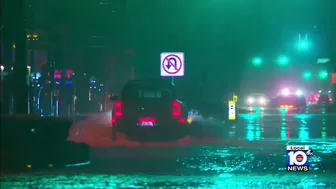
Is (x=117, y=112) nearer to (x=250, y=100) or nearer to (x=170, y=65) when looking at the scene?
(x=170, y=65)

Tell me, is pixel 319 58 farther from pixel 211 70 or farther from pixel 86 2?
pixel 86 2

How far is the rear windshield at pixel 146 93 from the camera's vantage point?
19.9 metres

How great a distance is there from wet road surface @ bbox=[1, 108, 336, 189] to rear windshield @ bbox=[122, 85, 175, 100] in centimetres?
137

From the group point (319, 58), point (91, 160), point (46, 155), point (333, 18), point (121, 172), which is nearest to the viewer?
point (121, 172)

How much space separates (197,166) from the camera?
13438 mm

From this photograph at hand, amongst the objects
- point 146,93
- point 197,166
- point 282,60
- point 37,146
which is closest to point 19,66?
point 37,146

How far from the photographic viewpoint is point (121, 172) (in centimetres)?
1251

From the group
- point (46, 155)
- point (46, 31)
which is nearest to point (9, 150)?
point (46, 155)

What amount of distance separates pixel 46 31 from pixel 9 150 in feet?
70.4

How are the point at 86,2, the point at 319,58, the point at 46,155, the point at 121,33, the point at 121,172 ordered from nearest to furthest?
1. the point at 121,172
2. the point at 46,155
3. the point at 86,2
4. the point at 121,33
5. the point at 319,58

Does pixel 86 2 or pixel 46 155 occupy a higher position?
Answer: pixel 86 2

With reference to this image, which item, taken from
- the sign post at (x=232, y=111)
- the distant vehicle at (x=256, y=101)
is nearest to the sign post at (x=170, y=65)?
the sign post at (x=232, y=111)

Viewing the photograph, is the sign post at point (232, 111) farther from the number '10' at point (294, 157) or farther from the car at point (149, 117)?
the number '10' at point (294, 157)

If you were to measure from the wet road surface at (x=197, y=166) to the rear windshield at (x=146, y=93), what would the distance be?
1.37 m
